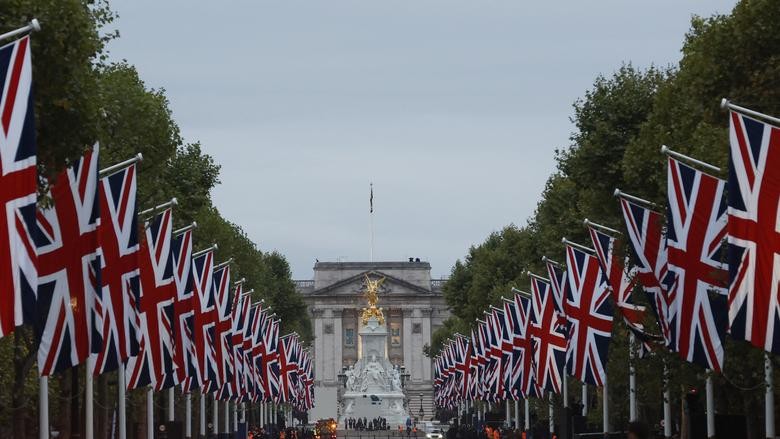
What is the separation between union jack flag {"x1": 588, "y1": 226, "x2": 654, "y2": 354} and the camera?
4947cm

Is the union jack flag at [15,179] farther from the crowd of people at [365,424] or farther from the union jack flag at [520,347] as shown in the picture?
the crowd of people at [365,424]

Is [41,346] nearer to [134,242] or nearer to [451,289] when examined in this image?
[134,242]

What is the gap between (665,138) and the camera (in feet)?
197

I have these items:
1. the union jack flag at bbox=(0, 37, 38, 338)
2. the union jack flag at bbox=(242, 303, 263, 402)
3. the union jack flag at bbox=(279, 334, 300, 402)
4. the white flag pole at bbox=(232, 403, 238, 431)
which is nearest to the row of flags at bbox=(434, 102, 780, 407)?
the union jack flag at bbox=(0, 37, 38, 338)

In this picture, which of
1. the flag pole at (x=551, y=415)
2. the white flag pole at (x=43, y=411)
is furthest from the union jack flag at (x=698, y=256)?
the flag pole at (x=551, y=415)

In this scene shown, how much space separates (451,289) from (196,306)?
111 metres

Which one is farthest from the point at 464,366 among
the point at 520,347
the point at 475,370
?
the point at 520,347

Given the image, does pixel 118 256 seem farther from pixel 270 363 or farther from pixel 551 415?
pixel 551 415

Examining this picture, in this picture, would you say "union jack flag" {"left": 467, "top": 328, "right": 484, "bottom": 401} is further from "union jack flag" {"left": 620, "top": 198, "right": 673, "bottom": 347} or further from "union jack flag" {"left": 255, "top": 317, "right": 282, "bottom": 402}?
"union jack flag" {"left": 620, "top": 198, "right": 673, "bottom": 347}

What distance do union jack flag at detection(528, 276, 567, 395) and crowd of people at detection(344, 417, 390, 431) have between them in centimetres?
10176

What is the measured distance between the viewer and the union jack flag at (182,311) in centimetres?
4938

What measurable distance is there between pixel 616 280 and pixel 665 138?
A: 33.5 feet

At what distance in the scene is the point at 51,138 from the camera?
39.2 metres

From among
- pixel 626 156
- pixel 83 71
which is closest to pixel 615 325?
pixel 626 156
